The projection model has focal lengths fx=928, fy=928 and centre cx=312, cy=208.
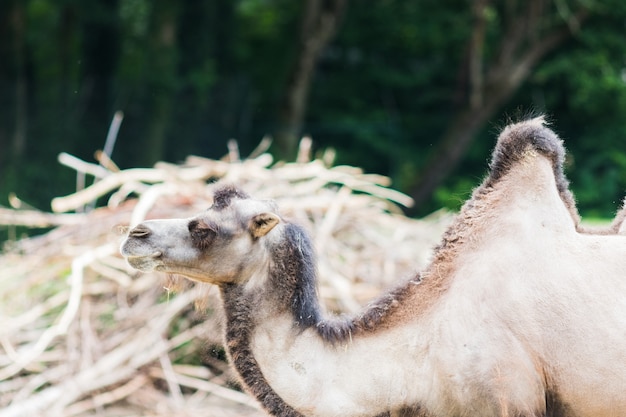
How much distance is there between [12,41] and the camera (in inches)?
701

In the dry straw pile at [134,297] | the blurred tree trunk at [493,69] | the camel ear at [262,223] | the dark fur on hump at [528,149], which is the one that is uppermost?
the blurred tree trunk at [493,69]

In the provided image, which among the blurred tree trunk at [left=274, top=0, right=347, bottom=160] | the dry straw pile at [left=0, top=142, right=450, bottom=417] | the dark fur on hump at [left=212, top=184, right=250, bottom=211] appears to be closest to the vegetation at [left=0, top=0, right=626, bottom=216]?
the blurred tree trunk at [left=274, top=0, right=347, bottom=160]

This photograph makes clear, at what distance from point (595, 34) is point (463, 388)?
53.3ft

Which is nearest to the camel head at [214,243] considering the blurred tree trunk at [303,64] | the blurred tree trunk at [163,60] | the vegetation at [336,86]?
the vegetation at [336,86]

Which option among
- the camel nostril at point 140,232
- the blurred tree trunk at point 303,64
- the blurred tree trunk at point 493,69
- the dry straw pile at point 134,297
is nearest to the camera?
the camel nostril at point 140,232

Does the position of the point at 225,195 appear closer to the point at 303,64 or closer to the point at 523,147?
the point at 523,147

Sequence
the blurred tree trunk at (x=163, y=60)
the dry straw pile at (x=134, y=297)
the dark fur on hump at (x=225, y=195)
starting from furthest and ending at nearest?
the blurred tree trunk at (x=163, y=60) < the dry straw pile at (x=134, y=297) < the dark fur on hump at (x=225, y=195)

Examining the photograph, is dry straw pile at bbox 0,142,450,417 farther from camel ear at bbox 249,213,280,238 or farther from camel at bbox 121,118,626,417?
camel ear at bbox 249,213,280,238

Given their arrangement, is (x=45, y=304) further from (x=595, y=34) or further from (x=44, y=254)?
(x=595, y=34)

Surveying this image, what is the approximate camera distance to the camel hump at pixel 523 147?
4168mm

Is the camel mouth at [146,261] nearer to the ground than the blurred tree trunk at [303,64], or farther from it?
nearer to the ground

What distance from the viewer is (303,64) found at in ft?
60.5

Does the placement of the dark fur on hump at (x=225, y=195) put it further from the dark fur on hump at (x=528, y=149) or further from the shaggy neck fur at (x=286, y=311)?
the dark fur on hump at (x=528, y=149)

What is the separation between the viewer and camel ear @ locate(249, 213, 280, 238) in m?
3.98
